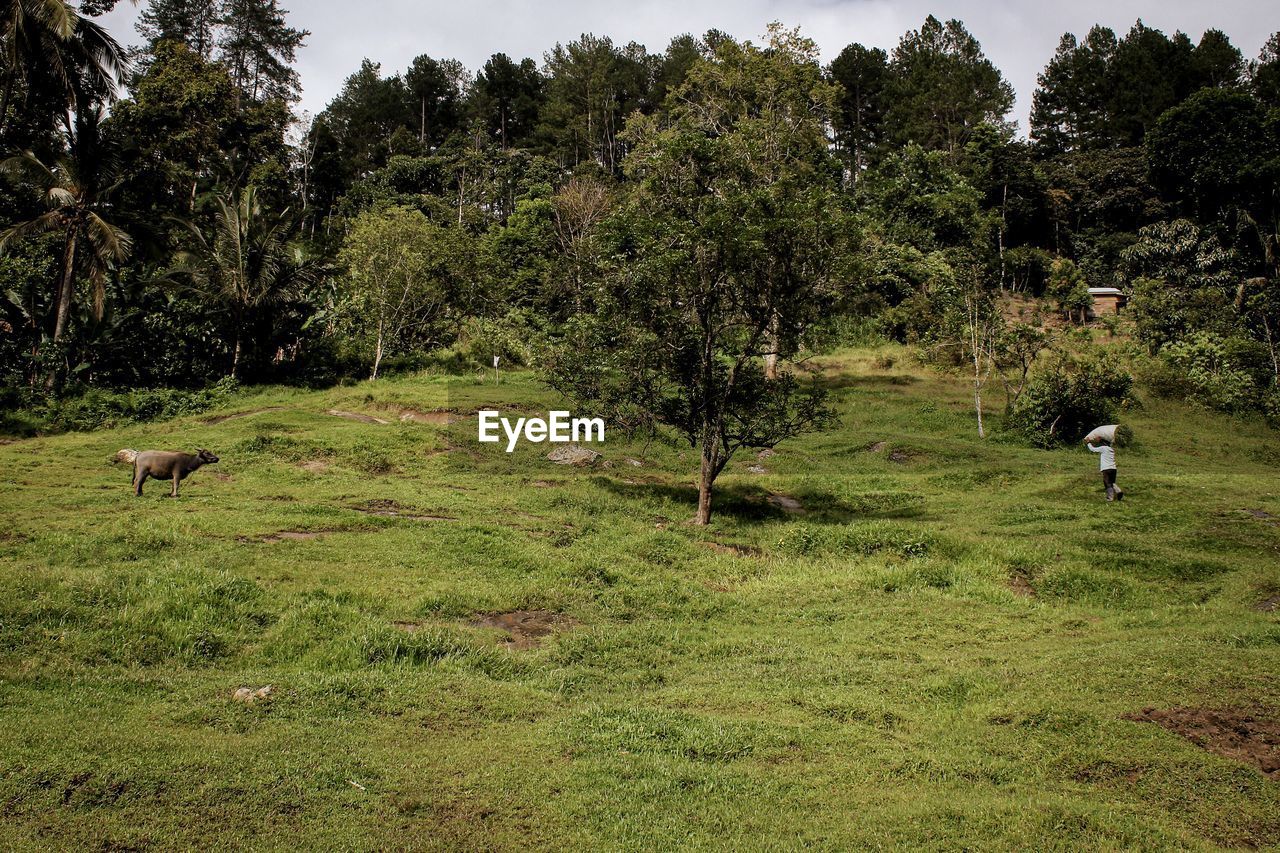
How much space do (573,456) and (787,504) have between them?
546 cm

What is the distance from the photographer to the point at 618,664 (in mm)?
8508

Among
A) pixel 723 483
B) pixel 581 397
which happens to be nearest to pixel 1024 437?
pixel 723 483

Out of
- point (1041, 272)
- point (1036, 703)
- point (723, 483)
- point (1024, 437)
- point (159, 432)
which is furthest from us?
point (1041, 272)

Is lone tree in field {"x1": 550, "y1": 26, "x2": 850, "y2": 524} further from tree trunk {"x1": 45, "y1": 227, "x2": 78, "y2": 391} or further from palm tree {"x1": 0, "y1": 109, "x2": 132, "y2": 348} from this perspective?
tree trunk {"x1": 45, "y1": 227, "x2": 78, "y2": 391}

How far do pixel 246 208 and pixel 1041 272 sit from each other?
3642 centimetres

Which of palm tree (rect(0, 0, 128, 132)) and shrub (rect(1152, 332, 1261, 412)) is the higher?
palm tree (rect(0, 0, 128, 132))

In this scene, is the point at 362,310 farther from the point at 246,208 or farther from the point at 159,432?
the point at 159,432

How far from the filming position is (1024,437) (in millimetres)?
23469

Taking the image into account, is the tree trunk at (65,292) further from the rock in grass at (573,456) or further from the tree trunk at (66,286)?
the rock in grass at (573,456)

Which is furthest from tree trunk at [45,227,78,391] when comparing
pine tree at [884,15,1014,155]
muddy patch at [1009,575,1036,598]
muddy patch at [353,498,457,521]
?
pine tree at [884,15,1014,155]

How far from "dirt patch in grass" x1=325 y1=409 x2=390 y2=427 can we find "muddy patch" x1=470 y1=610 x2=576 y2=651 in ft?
44.5

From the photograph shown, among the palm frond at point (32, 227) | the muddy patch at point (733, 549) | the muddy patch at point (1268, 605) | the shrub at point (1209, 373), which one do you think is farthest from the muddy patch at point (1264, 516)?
the palm frond at point (32, 227)

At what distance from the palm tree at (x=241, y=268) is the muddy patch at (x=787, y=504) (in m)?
18.3

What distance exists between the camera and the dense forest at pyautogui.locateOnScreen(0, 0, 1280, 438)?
15781 millimetres
